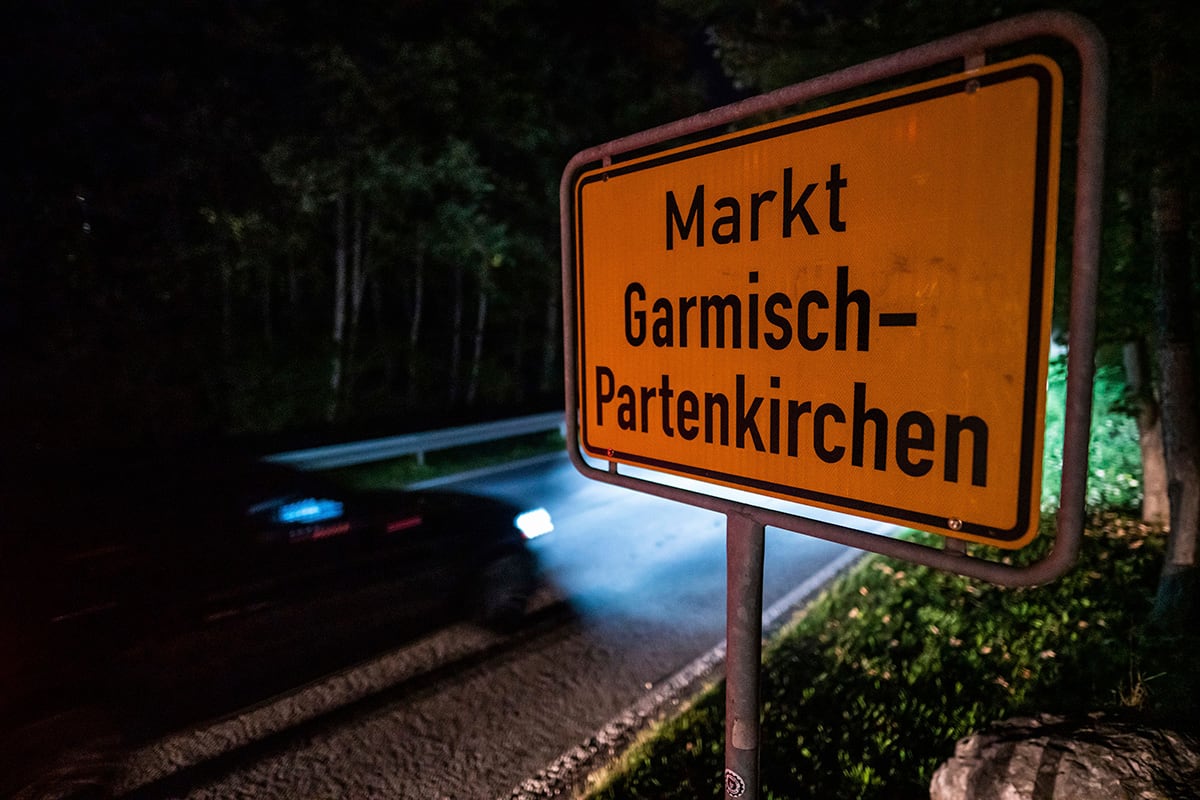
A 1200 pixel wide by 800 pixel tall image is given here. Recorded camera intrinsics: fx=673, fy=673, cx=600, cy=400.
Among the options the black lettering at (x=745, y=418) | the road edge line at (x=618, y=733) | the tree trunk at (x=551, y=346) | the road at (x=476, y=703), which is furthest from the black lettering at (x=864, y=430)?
the tree trunk at (x=551, y=346)

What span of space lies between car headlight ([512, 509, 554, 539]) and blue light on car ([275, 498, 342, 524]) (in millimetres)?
1425

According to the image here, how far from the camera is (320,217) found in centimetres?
1578

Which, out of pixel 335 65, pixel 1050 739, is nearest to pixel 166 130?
pixel 335 65

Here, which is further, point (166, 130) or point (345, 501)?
point (166, 130)

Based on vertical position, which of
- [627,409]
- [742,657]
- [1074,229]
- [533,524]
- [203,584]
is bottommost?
[533,524]

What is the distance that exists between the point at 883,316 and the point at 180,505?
4496 millimetres

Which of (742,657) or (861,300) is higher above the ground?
(861,300)

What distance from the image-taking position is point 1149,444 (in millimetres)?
7004

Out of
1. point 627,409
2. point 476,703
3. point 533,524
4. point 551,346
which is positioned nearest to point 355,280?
point 551,346

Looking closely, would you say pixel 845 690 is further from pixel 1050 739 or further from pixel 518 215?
pixel 518 215

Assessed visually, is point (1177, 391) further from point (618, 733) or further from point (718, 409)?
point (718, 409)

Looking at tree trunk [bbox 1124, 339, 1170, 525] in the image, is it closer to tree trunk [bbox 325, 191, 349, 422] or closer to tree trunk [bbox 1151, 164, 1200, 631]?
tree trunk [bbox 1151, 164, 1200, 631]

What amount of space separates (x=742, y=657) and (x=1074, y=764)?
6.71ft

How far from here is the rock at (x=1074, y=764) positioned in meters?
2.60
